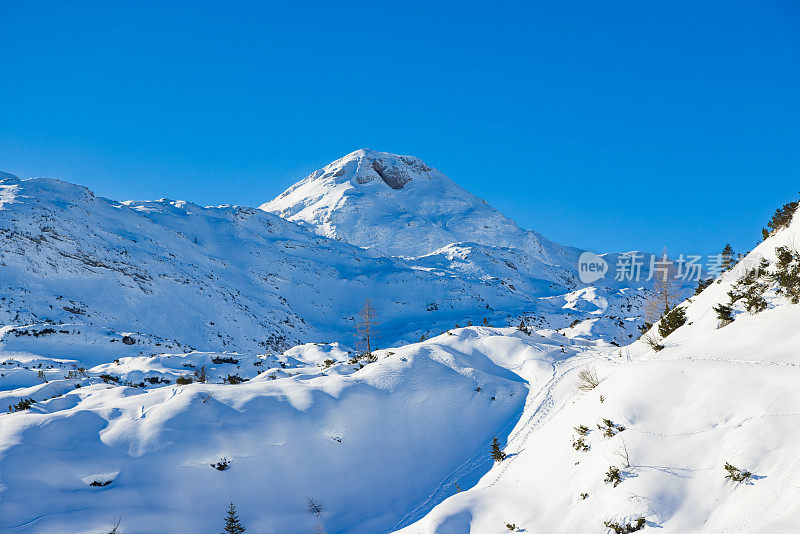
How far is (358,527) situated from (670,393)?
7.75 metres

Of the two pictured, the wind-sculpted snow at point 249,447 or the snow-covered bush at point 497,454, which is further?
the snow-covered bush at point 497,454

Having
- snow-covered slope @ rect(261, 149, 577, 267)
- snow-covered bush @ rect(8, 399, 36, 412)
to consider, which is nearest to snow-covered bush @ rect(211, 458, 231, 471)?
snow-covered bush @ rect(8, 399, 36, 412)

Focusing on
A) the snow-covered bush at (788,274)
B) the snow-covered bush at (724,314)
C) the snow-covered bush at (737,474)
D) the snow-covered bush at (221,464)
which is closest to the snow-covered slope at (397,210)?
the snow-covered bush at (724,314)

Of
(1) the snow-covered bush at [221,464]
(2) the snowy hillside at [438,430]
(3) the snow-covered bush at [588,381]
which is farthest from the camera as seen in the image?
(3) the snow-covered bush at [588,381]

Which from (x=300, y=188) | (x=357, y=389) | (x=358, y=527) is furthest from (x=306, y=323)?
(x=300, y=188)

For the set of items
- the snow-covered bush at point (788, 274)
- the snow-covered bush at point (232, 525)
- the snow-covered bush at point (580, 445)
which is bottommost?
the snow-covered bush at point (232, 525)

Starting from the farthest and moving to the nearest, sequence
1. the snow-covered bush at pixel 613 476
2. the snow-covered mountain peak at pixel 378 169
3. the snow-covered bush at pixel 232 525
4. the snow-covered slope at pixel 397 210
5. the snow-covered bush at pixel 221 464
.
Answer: the snow-covered mountain peak at pixel 378 169
the snow-covered slope at pixel 397 210
the snow-covered bush at pixel 221 464
the snow-covered bush at pixel 232 525
the snow-covered bush at pixel 613 476

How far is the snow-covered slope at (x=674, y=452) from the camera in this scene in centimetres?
650

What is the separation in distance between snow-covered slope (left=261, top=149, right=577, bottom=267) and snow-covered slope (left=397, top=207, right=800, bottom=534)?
83233 millimetres

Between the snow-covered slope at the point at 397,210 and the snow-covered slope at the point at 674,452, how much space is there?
273 feet

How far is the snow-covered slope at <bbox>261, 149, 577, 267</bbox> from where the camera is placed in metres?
103

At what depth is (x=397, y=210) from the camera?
377 feet

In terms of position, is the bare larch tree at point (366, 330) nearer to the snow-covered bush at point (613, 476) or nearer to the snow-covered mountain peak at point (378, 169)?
the snow-covered bush at point (613, 476)

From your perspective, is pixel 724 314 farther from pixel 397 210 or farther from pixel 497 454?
pixel 397 210
